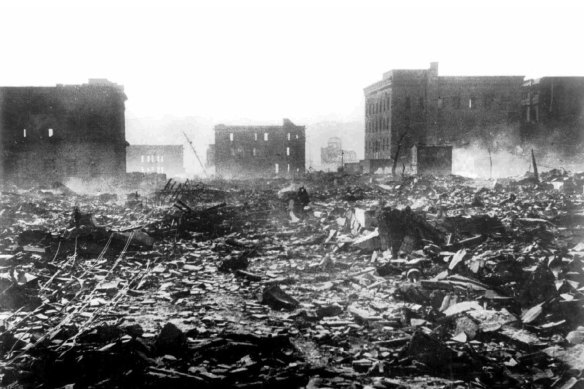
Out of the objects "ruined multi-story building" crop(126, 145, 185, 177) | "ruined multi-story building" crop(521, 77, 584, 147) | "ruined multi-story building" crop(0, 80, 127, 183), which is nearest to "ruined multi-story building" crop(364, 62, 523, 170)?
"ruined multi-story building" crop(521, 77, 584, 147)

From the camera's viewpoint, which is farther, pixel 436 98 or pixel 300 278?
pixel 436 98

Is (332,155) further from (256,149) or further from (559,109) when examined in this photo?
(559,109)

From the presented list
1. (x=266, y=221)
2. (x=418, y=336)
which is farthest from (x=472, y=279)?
(x=266, y=221)

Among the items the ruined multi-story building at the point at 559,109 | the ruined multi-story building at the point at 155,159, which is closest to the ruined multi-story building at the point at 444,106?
the ruined multi-story building at the point at 559,109

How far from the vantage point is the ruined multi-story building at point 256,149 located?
180 ft

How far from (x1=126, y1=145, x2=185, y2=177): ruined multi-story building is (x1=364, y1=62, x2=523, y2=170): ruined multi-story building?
33.8 metres

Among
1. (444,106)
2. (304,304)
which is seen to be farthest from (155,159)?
(304,304)

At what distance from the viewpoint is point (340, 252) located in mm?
10977

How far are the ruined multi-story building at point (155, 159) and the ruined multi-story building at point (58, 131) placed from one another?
2425cm

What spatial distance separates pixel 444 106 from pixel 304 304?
42.7 metres

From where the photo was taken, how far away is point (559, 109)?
142 feet

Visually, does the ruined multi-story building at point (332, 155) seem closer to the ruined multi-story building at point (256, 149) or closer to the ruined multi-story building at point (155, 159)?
the ruined multi-story building at point (256, 149)

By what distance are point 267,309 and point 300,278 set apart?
202 centimetres

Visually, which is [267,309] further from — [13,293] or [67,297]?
[13,293]
